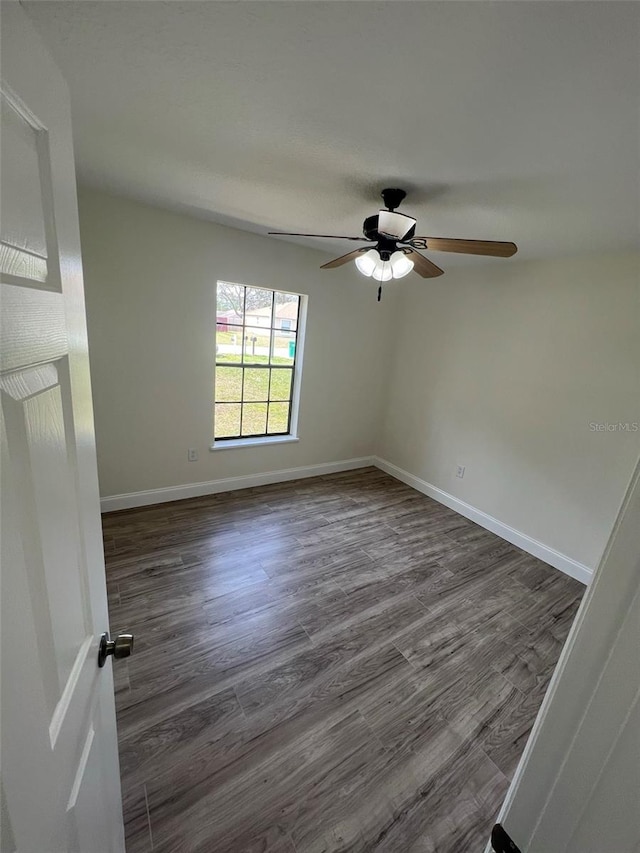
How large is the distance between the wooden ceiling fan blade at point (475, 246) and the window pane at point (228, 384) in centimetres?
211

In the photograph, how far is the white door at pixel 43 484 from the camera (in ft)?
1.32

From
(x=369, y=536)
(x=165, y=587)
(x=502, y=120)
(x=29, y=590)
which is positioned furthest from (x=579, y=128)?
(x=165, y=587)

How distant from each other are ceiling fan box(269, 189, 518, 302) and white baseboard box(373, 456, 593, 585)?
7.41 ft

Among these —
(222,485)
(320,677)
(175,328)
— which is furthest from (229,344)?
(320,677)

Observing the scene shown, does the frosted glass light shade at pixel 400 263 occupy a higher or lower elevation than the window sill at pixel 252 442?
higher

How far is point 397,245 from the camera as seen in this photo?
1850 millimetres

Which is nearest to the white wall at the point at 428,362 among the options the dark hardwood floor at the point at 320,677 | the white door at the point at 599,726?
the dark hardwood floor at the point at 320,677

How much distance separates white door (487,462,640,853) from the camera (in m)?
0.57

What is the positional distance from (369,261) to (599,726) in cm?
199

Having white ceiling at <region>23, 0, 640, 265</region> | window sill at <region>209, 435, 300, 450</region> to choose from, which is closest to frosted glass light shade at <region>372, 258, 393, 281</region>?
white ceiling at <region>23, 0, 640, 265</region>

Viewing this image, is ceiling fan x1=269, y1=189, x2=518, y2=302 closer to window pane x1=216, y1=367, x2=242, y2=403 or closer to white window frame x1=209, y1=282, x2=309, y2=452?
white window frame x1=209, y1=282, x2=309, y2=452

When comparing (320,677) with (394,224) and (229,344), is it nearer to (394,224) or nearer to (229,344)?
(394,224)

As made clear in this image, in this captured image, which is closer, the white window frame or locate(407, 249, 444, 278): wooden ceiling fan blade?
locate(407, 249, 444, 278): wooden ceiling fan blade

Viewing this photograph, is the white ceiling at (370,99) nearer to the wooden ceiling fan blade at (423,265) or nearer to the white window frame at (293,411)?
the wooden ceiling fan blade at (423,265)
